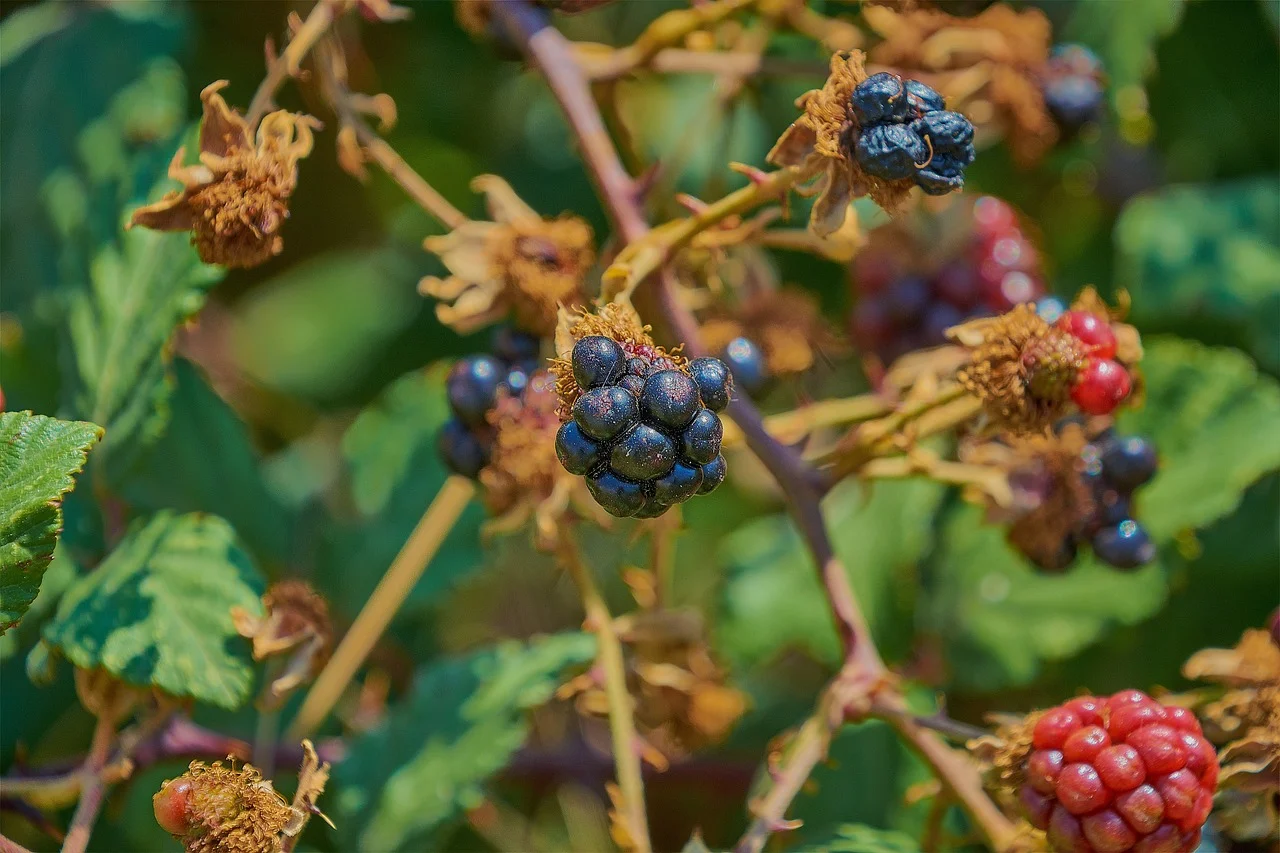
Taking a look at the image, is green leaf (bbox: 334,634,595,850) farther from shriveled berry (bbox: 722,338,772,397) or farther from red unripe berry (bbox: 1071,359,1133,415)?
red unripe berry (bbox: 1071,359,1133,415)

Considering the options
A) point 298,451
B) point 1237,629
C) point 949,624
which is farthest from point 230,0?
point 1237,629

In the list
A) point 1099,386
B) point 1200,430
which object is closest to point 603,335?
point 1099,386

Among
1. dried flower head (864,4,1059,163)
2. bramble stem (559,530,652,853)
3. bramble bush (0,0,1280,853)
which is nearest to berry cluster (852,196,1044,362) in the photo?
bramble bush (0,0,1280,853)

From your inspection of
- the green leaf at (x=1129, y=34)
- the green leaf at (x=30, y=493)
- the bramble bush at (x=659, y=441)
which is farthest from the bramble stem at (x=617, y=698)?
the green leaf at (x=1129, y=34)

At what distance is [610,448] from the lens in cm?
92

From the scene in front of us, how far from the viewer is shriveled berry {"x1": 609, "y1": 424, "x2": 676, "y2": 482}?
2.95 feet

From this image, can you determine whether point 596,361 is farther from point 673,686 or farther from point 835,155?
point 673,686

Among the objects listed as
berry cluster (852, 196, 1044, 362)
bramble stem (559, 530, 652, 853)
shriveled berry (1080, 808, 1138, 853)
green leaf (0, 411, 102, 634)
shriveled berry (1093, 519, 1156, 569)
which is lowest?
bramble stem (559, 530, 652, 853)

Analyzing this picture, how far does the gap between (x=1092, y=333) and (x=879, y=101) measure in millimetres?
311

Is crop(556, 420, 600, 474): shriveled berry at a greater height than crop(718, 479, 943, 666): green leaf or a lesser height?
greater

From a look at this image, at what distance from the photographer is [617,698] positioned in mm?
1178

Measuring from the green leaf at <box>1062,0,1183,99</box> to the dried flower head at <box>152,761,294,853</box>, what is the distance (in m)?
1.39

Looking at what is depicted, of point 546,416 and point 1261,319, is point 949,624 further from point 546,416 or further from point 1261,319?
point 546,416

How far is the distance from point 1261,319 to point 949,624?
1.97ft
